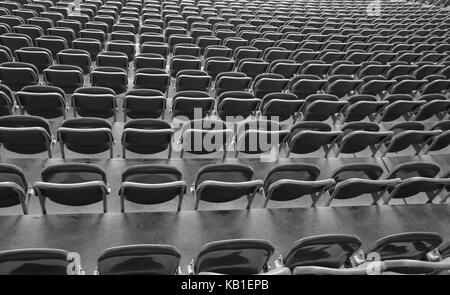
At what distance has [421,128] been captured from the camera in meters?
4.57

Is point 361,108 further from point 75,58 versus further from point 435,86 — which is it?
point 75,58

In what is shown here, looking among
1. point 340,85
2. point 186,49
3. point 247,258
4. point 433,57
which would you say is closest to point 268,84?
point 340,85

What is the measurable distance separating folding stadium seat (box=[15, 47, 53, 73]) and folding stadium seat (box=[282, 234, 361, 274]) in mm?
4567

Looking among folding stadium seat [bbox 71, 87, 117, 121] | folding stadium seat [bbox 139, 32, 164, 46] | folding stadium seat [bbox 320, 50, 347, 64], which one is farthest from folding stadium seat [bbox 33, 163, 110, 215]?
folding stadium seat [bbox 320, 50, 347, 64]

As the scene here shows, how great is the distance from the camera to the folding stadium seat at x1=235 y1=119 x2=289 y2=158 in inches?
160

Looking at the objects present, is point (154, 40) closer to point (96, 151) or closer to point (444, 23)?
point (96, 151)

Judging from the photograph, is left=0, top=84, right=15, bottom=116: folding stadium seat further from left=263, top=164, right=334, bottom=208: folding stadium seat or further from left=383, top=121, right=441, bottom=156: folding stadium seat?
left=383, top=121, right=441, bottom=156: folding stadium seat

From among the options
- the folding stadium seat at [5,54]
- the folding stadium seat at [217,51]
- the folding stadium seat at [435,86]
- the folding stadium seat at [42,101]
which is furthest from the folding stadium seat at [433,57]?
the folding stadium seat at [5,54]

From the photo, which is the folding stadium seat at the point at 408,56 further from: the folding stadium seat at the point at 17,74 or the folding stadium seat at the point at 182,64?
the folding stadium seat at the point at 17,74

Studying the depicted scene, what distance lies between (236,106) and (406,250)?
2.66 meters

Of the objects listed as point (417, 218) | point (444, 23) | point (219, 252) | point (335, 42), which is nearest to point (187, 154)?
point (219, 252)

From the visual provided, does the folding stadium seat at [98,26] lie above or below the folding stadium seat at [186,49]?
above

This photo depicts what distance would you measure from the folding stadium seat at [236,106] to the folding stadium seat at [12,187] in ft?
8.21

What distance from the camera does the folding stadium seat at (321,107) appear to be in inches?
187
